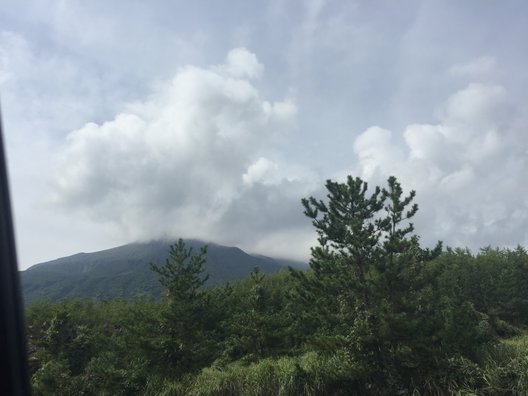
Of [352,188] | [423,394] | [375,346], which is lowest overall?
[423,394]

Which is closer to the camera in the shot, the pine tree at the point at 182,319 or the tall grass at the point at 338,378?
the tall grass at the point at 338,378

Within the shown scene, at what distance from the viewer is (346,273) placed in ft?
58.9

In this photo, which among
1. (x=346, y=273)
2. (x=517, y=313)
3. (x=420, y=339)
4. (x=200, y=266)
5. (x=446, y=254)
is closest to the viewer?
(x=420, y=339)

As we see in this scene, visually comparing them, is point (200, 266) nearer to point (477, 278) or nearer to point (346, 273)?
point (346, 273)

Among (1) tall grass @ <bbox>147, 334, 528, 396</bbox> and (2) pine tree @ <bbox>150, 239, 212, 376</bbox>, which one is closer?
(1) tall grass @ <bbox>147, 334, 528, 396</bbox>

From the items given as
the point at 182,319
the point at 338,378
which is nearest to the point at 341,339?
the point at 338,378

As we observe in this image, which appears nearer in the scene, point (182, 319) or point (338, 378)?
point (338, 378)

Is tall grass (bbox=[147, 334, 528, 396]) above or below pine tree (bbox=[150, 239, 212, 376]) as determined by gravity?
below

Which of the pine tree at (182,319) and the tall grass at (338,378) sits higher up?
the pine tree at (182,319)

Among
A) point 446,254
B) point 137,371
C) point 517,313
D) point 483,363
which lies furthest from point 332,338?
point 446,254

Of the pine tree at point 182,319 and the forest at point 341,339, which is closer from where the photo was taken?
the forest at point 341,339

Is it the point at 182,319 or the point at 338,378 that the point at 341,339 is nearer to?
the point at 338,378

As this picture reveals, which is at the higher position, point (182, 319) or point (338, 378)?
point (182, 319)

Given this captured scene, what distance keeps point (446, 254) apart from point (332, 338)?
154 ft
